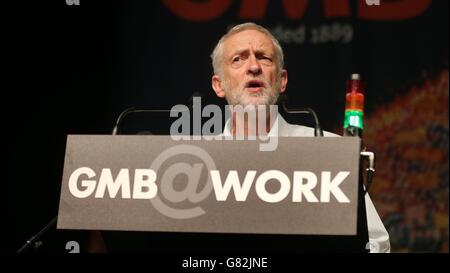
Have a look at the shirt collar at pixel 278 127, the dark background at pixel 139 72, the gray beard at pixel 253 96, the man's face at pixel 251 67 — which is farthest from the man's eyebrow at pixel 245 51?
the dark background at pixel 139 72

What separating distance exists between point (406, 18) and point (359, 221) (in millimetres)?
1808

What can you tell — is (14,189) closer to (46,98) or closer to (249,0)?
(46,98)

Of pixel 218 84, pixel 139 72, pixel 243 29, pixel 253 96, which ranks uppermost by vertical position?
pixel 139 72

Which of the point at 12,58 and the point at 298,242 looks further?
the point at 12,58

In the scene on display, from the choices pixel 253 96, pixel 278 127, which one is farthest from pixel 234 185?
pixel 278 127

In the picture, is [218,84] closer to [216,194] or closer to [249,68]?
[249,68]

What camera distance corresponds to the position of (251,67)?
229cm

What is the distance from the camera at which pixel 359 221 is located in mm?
1504

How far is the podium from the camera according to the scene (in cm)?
136

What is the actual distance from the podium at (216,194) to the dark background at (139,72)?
158 cm

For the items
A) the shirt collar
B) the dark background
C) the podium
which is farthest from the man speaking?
the podium

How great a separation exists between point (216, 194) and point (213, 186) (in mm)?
19
